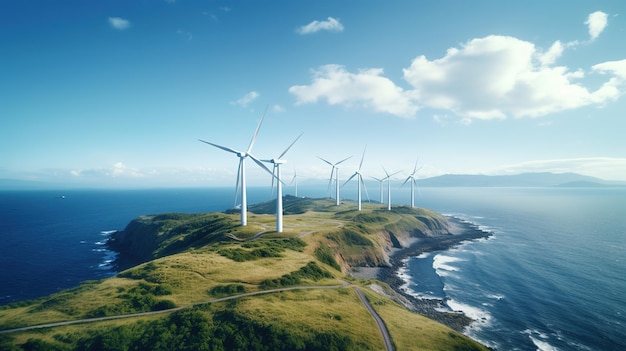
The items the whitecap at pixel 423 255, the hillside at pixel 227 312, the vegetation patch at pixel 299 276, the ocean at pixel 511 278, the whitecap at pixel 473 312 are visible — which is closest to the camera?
the hillside at pixel 227 312

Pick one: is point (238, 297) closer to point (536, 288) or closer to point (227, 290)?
point (227, 290)

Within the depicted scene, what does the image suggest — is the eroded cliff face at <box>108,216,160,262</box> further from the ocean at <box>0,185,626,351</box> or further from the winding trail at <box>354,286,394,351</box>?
the winding trail at <box>354,286,394,351</box>

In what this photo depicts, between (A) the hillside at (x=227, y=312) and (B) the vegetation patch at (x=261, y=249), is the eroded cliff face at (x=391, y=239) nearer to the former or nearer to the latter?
(B) the vegetation patch at (x=261, y=249)

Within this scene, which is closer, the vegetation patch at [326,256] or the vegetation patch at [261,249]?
the vegetation patch at [261,249]

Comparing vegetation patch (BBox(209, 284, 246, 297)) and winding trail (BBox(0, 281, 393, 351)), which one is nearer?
winding trail (BBox(0, 281, 393, 351))

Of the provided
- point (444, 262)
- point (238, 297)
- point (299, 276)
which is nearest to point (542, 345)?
point (299, 276)

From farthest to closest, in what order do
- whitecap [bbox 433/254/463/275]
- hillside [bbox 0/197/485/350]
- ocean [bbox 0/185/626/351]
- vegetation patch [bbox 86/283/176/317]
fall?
whitecap [bbox 433/254/463/275] < ocean [bbox 0/185/626/351] < vegetation patch [bbox 86/283/176/317] < hillside [bbox 0/197/485/350]

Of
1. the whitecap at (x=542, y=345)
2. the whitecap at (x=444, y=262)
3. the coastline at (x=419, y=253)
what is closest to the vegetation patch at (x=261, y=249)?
the coastline at (x=419, y=253)

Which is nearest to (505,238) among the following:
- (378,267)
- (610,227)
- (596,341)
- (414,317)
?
(610,227)

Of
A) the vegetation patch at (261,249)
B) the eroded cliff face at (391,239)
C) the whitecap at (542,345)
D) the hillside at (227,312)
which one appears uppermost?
the vegetation patch at (261,249)

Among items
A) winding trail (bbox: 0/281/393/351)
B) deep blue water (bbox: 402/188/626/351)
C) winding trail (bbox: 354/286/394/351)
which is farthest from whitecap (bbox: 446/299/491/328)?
winding trail (bbox: 0/281/393/351)
